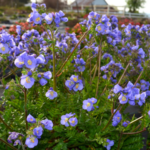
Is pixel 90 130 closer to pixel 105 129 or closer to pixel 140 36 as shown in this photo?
pixel 105 129

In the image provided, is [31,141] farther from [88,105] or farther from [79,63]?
[79,63]

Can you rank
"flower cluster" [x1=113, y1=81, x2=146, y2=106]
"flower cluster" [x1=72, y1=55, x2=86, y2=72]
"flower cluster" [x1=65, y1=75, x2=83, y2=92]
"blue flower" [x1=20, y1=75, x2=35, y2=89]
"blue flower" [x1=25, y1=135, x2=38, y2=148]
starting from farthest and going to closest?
1. "flower cluster" [x1=72, y1=55, x2=86, y2=72]
2. "flower cluster" [x1=65, y1=75, x2=83, y2=92]
3. "flower cluster" [x1=113, y1=81, x2=146, y2=106]
4. "blue flower" [x1=25, y1=135, x2=38, y2=148]
5. "blue flower" [x1=20, y1=75, x2=35, y2=89]

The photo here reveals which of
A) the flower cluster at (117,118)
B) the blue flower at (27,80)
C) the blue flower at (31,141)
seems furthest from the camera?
the flower cluster at (117,118)

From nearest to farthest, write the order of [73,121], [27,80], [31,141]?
[27,80], [31,141], [73,121]

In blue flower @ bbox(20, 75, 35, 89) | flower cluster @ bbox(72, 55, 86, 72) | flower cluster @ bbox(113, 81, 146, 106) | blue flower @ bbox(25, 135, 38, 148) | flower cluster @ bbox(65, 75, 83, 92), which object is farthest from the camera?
flower cluster @ bbox(72, 55, 86, 72)

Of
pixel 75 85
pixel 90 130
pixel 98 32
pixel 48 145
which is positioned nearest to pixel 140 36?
pixel 98 32

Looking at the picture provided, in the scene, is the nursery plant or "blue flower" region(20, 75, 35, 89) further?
the nursery plant

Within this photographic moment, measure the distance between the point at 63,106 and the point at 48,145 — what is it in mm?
443

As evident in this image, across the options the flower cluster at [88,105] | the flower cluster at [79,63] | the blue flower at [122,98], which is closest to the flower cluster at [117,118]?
the flower cluster at [88,105]

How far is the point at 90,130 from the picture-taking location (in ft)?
6.63

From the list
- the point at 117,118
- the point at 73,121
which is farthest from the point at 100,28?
the point at 73,121

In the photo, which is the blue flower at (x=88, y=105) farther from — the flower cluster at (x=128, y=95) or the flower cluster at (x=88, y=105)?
the flower cluster at (x=128, y=95)

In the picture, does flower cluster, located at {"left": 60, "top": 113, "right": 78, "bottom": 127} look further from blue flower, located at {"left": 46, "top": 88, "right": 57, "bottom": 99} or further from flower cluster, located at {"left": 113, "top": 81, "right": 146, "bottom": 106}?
flower cluster, located at {"left": 113, "top": 81, "right": 146, "bottom": 106}

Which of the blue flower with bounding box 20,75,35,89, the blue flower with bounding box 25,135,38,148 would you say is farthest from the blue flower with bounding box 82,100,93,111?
the blue flower with bounding box 20,75,35,89
